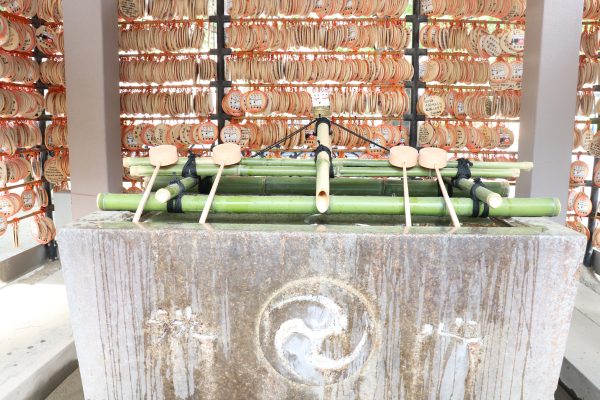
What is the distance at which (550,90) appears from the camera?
13.8 feet

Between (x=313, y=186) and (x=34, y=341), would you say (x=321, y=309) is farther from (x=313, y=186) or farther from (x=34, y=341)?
(x=34, y=341)

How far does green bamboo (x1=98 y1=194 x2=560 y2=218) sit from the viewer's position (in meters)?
1.79

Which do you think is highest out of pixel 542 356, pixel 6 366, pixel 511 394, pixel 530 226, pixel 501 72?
pixel 501 72

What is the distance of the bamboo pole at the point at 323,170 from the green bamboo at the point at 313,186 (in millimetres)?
209

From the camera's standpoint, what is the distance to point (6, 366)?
9.36ft

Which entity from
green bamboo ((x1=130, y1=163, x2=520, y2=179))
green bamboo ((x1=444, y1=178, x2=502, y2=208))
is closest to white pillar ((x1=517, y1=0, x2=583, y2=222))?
green bamboo ((x1=130, y1=163, x2=520, y2=179))

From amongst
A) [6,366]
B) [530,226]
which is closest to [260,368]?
[530,226]

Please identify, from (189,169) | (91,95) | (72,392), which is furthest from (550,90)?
(72,392)

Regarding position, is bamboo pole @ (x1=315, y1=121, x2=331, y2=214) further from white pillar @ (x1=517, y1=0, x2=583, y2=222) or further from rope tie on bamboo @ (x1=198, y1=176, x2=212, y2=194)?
white pillar @ (x1=517, y1=0, x2=583, y2=222)

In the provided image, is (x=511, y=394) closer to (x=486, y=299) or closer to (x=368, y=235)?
(x=486, y=299)

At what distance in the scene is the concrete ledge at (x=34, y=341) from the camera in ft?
9.00

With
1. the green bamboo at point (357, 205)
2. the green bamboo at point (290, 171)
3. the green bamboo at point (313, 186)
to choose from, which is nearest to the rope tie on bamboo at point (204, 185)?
the green bamboo at point (313, 186)

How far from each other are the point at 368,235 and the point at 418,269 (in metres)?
0.19

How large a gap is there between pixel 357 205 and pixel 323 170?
0.20 m
